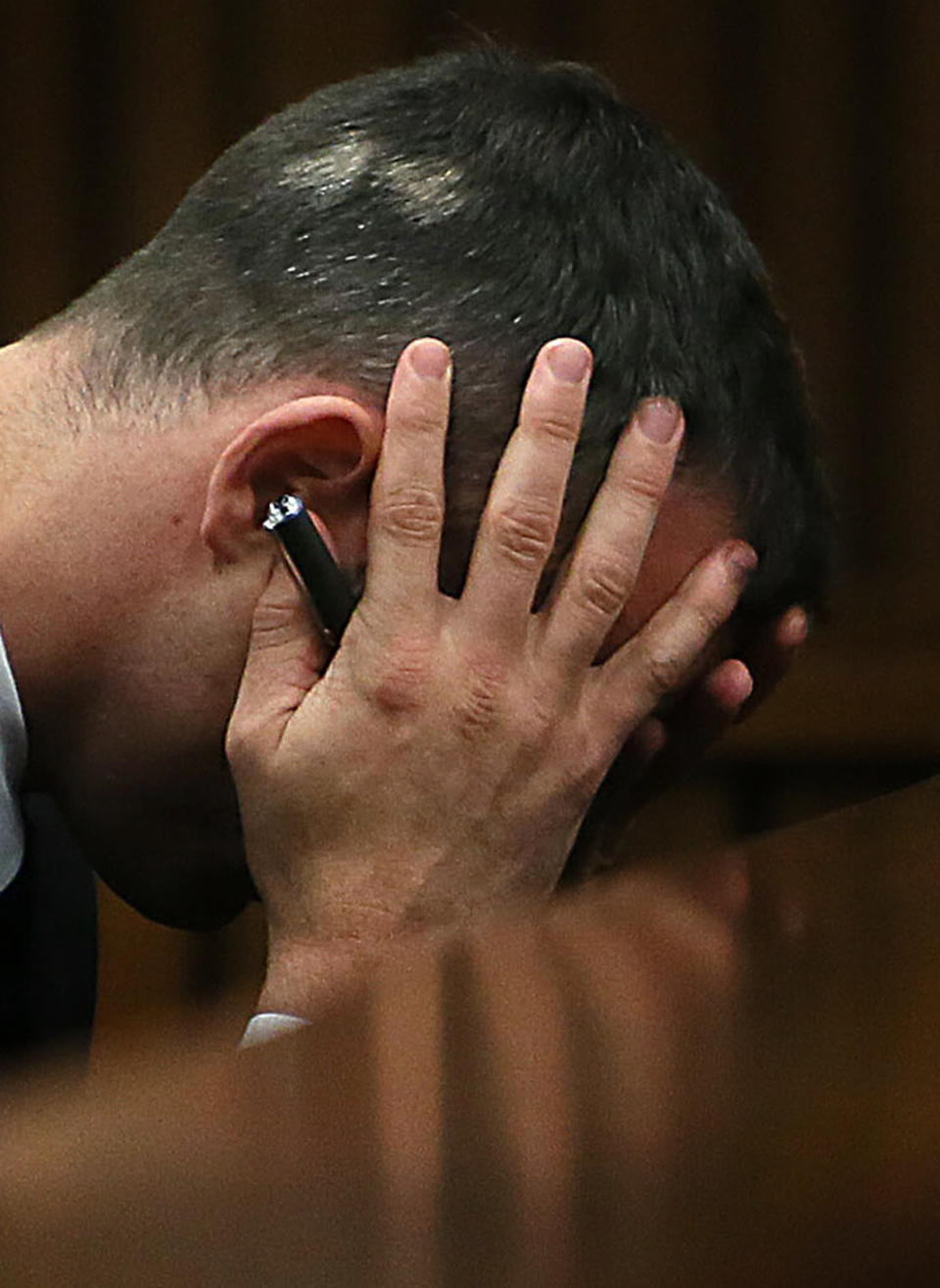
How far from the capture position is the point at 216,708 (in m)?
0.89

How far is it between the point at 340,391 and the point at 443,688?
0.14m

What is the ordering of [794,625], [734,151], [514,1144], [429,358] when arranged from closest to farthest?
1. [514,1144]
2. [429,358]
3. [794,625]
4. [734,151]

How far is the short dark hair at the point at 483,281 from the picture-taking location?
84cm

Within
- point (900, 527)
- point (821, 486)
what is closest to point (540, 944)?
point (821, 486)

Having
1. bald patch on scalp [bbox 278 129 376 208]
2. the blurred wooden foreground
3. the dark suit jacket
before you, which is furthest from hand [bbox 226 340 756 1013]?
the blurred wooden foreground

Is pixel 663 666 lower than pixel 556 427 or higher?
lower

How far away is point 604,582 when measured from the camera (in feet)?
2.80

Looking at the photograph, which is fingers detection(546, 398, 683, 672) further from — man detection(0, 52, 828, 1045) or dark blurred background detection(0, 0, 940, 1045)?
dark blurred background detection(0, 0, 940, 1045)

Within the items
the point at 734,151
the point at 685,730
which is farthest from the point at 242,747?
the point at 734,151

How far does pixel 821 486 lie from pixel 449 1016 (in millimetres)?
775

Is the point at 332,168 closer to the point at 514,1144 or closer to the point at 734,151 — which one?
the point at 514,1144

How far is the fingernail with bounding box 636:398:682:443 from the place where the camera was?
0.84 meters

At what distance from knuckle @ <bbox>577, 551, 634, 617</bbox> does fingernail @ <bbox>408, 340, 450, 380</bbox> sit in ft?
0.37

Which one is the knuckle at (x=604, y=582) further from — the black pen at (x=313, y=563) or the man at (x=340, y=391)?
the black pen at (x=313, y=563)
